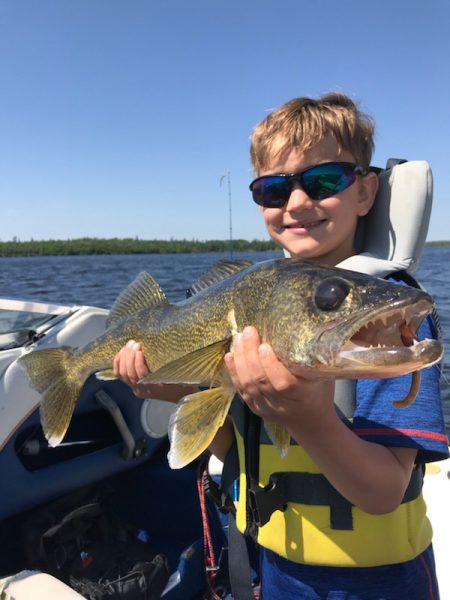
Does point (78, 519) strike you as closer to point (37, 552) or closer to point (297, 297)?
point (37, 552)

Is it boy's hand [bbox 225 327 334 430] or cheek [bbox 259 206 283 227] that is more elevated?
cheek [bbox 259 206 283 227]

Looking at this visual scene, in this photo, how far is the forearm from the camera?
180 centimetres

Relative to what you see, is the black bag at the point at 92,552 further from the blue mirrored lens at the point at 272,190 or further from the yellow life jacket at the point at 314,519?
the blue mirrored lens at the point at 272,190

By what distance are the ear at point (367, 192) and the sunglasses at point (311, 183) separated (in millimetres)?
60

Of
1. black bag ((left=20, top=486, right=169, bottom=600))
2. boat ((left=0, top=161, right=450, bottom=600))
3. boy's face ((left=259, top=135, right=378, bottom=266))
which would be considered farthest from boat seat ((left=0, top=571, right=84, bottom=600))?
boy's face ((left=259, top=135, right=378, bottom=266))

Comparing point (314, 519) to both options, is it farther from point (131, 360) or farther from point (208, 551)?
point (208, 551)

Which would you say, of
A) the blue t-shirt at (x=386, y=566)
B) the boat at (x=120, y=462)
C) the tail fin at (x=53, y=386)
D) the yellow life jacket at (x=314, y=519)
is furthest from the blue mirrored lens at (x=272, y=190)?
the tail fin at (x=53, y=386)

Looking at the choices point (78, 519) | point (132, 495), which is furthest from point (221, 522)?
point (78, 519)

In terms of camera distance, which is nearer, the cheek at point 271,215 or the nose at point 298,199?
the nose at point 298,199

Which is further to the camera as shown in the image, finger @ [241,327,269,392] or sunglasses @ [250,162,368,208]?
sunglasses @ [250,162,368,208]

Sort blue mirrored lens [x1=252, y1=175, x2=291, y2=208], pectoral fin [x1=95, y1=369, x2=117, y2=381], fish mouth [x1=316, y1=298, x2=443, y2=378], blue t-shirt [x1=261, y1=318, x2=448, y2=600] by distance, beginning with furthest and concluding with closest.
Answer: pectoral fin [x1=95, y1=369, x2=117, y2=381] < blue mirrored lens [x1=252, y1=175, x2=291, y2=208] < blue t-shirt [x1=261, y1=318, x2=448, y2=600] < fish mouth [x1=316, y1=298, x2=443, y2=378]

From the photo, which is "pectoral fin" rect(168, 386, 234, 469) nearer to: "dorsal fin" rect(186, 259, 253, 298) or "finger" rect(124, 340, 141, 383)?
"dorsal fin" rect(186, 259, 253, 298)

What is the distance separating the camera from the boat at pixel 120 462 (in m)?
2.78

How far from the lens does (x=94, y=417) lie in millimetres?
4375
